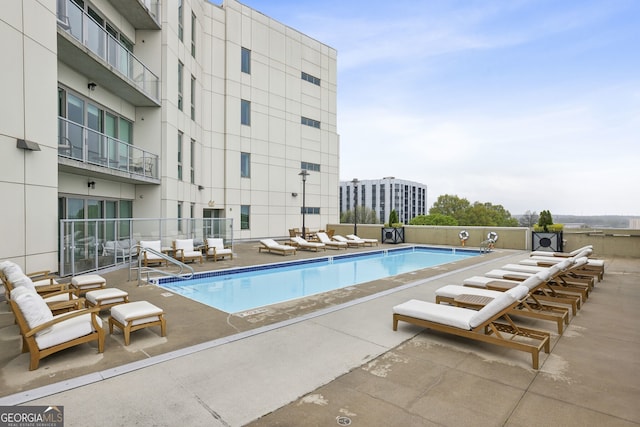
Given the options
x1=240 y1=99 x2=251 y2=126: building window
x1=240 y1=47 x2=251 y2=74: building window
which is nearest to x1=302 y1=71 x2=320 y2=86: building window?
x1=240 y1=47 x2=251 y2=74: building window

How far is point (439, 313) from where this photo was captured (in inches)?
182

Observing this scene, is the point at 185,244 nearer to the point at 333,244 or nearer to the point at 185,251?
the point at 185,251

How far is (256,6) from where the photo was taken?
879 inches

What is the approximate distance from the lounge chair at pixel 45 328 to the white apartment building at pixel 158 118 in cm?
414

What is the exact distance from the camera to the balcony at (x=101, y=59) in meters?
9.02

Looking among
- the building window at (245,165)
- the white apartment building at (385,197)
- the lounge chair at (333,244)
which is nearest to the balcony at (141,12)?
the building window at (245,165)

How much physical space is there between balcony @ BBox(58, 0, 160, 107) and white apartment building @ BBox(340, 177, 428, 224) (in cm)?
9688

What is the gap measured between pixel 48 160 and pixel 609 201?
3493cm

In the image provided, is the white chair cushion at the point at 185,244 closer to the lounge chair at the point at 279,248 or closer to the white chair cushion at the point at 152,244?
the white chair cushion at the point at 152,244

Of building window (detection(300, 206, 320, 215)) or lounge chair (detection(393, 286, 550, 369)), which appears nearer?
lounge chair (detection(393, 286, 550, 369))

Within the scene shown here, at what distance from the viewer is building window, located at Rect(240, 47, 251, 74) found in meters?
21.4

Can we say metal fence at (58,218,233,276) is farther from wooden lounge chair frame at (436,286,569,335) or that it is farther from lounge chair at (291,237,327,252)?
wooden lounge chair frame at (436,286,569,335)

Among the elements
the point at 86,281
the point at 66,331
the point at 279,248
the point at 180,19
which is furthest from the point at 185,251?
the point at 180,19

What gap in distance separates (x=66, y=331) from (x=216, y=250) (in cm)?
952
